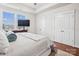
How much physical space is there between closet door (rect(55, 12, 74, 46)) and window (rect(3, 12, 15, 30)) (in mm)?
835

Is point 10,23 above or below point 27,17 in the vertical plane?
below

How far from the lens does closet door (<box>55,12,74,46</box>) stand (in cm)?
141

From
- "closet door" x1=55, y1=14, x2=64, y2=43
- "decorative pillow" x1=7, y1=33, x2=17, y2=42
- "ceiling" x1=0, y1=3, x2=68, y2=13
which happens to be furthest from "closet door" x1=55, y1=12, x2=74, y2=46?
"decorative pillow" x1=7, y1=33, x2=17, y2=42

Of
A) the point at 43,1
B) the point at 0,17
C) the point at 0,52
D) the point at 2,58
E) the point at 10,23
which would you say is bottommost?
the point at 2,58

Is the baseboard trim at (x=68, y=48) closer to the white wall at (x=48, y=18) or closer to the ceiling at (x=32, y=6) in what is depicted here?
the white wall at (x=48, y=18)

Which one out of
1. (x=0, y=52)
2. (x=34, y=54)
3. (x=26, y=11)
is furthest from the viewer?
(x=26, y=11)

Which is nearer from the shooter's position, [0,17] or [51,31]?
[0,17]

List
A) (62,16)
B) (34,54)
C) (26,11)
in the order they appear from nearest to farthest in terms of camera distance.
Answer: (34,54) → (62,16) → (26,11)

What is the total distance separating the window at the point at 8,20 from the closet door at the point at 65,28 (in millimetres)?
835

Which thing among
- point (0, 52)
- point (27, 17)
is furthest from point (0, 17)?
point (0, 52)

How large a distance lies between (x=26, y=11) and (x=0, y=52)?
854 millimetres

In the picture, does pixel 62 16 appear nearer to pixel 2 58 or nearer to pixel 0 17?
pixel 0 17

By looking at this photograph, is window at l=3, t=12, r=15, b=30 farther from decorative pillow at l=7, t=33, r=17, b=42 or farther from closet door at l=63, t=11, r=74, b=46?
closet door at l=63, t=11, r=74, b=46

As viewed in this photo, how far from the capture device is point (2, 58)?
1226 mm
